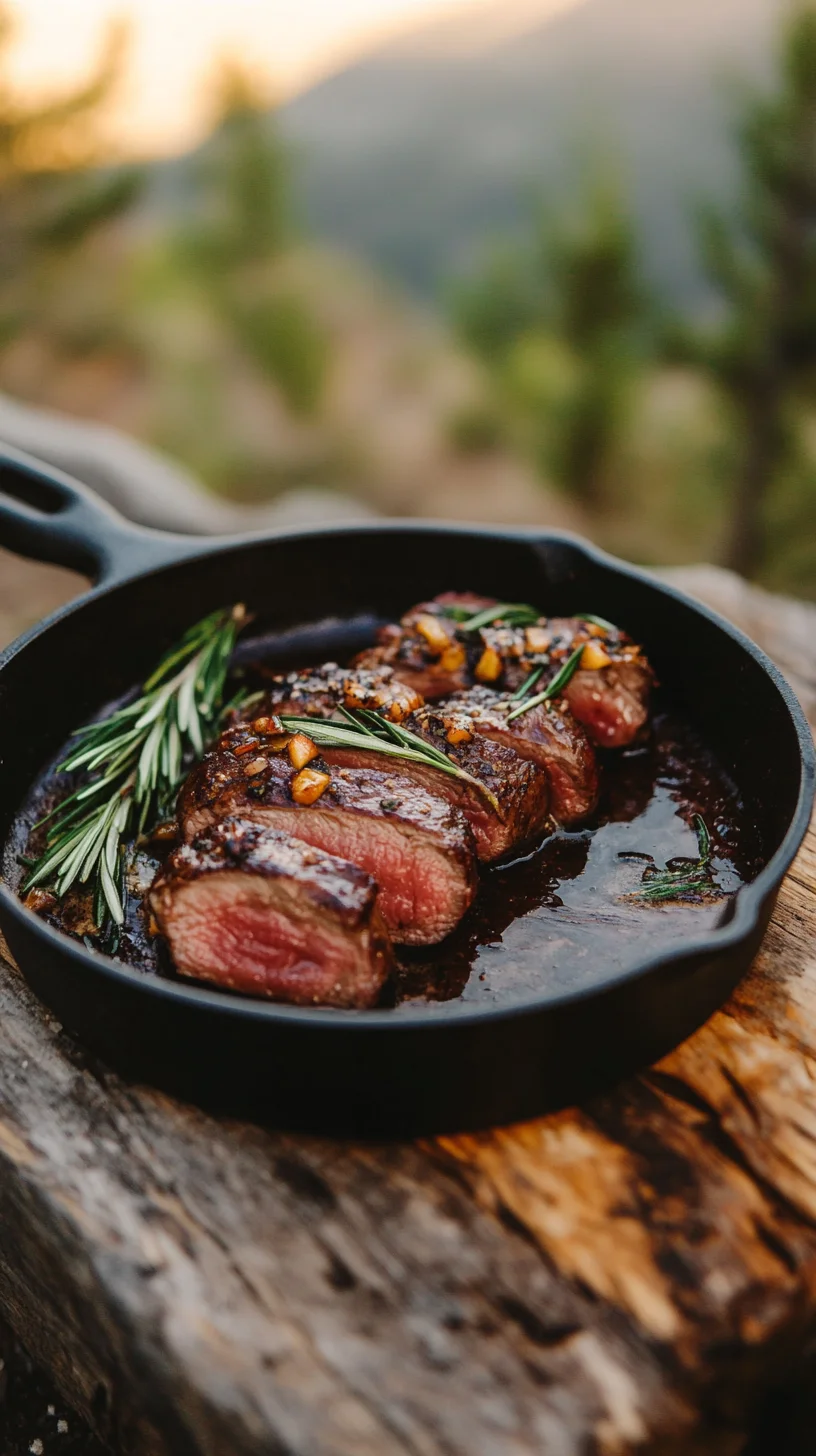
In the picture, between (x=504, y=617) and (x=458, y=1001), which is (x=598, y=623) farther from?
(x=458, y=1001)

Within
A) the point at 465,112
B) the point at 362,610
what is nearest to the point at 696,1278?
the point at 362,610

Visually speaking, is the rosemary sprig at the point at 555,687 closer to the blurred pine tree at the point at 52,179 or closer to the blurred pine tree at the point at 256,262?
the blurred pine tree at the point at 52,179

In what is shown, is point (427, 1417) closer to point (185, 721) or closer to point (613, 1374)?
point (613, 1374)

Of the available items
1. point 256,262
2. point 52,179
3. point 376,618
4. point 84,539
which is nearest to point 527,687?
point 376,618

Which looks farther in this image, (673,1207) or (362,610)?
(362,610)

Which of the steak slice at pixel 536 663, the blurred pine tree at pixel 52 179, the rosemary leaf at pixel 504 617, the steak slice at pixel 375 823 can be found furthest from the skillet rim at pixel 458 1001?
the blurred pine tree at pixel 52 179

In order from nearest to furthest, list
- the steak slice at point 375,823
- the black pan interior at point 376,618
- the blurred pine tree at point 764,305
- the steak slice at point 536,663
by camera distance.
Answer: the steak slice at point 375,823 < the black pan interior at point 376,618 < the steak slice at point 536,663 < the blurred pine tree at point 764,305
